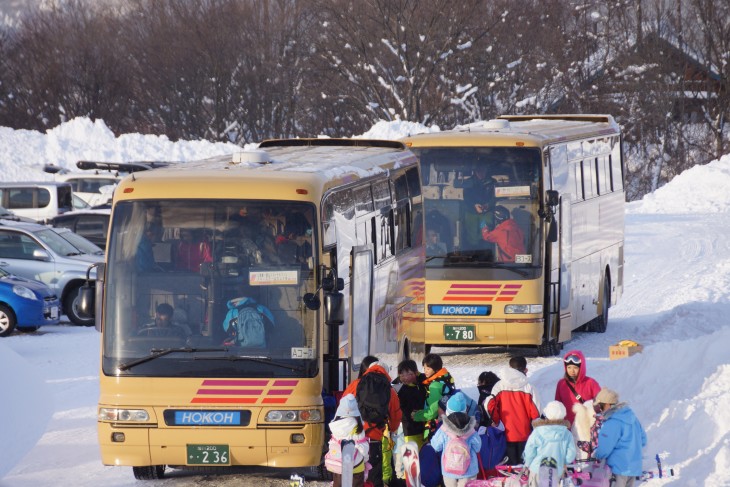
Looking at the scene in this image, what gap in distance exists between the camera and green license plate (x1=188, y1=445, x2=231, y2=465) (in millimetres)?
10008

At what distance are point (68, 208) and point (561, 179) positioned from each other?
774 inches

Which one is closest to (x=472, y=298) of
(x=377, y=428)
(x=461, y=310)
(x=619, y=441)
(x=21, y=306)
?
(x=461, y=310)

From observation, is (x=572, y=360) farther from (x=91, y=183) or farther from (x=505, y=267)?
(x=91, y=183)

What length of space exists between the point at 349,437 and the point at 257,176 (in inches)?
94.7

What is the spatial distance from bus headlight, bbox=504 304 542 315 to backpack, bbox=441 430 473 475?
24.5ft

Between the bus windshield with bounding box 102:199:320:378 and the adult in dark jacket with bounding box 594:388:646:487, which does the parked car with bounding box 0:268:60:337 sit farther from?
the adult in dark jacket with bounding box 594:388:646:487

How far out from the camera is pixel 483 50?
54.8m

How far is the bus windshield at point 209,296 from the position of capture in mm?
10031

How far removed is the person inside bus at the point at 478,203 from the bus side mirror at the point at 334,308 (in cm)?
674

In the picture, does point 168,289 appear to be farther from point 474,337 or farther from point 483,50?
point 483,50

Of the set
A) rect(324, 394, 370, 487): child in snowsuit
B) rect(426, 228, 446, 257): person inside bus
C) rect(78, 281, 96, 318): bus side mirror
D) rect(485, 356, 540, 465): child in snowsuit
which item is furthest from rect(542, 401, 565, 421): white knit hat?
rect(426, 228, 446, 257): person inside bus

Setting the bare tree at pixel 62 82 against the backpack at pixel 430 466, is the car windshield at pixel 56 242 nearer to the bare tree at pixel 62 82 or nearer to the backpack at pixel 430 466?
the backpack at pixel 430 466

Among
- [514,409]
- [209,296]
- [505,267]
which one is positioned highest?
[209,296]

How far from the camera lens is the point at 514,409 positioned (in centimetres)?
986
